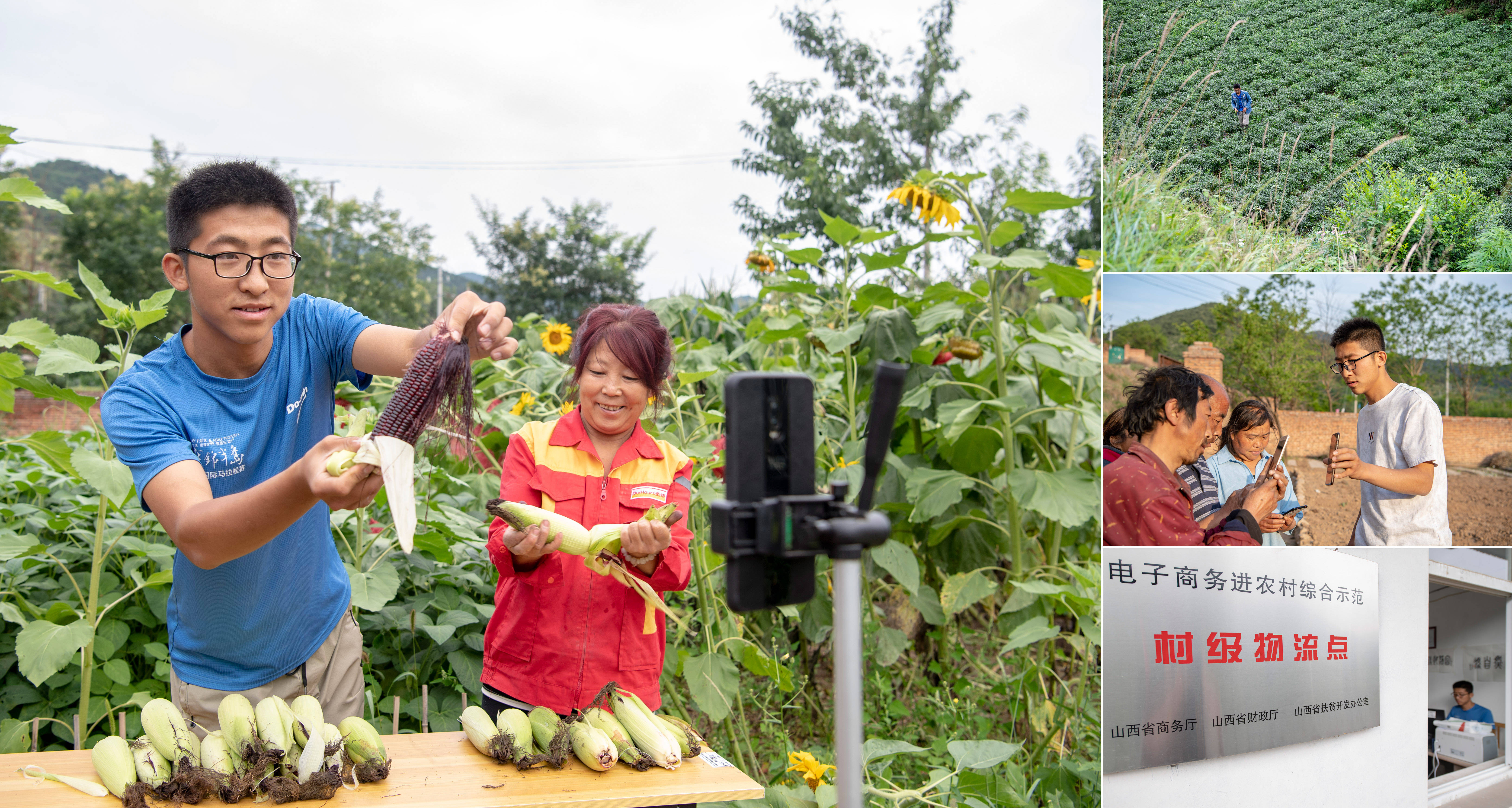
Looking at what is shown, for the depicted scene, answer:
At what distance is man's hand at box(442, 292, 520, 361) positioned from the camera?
185 cm

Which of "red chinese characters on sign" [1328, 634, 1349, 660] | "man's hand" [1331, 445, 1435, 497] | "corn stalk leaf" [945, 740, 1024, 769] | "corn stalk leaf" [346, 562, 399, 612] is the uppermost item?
"man's hand" [1331, 445, 1435, 497]

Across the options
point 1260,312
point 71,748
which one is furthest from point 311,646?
point 1260,312

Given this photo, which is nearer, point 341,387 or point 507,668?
point 507,668

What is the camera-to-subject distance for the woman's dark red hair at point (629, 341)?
2.07 metres

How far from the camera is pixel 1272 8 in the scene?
8.42 feet

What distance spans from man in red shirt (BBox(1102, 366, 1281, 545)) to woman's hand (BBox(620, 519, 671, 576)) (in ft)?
4.16

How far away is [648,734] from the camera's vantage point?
1.94 metres

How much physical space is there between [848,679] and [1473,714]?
239 cm

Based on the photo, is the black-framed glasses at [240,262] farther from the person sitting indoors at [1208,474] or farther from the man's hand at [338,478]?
the person sitting indoors at [1208,474]

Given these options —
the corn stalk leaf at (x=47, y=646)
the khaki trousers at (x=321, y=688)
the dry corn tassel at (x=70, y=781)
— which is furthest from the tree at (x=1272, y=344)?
the corn stalk leaf at (x=47, y=646)

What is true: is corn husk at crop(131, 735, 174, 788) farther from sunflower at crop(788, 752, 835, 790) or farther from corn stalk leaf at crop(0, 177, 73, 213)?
sunflower at crop(788, 752, 835, 790)

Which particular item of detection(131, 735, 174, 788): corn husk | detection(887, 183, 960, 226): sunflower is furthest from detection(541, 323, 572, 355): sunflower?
detection(131, 735, 174, 788): corn husk

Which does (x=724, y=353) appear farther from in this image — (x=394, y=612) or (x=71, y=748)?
(x=71, y=748)

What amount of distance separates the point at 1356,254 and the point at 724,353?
92.6 inches
